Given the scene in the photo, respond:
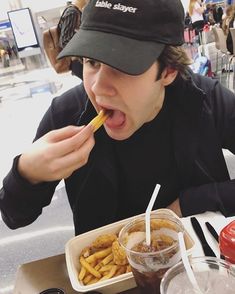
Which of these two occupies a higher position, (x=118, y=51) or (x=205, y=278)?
(x=118, y=51)

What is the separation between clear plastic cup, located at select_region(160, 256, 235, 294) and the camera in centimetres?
63

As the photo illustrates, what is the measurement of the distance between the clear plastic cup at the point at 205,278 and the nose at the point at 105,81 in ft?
1.81

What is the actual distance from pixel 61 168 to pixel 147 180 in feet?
1.59

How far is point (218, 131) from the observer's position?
141 centimetres

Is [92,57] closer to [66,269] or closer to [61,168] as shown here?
[61,168]

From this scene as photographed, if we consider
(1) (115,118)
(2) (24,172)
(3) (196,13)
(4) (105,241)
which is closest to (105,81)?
(1) (115,118)

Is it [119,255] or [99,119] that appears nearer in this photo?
[119,255]

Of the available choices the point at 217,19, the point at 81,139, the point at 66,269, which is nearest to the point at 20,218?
the point at 66,269

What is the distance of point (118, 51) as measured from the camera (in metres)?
0.97

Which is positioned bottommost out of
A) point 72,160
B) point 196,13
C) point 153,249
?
point 196,13

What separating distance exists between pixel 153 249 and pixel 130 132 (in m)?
0.47

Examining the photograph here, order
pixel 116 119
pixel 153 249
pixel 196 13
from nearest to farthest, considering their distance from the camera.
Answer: pixel 153 249 → pixel 116 119 → pixel 196 13

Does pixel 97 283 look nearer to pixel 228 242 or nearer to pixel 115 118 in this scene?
pixel 228 242

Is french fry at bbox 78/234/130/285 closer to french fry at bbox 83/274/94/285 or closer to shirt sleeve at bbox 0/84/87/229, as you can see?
french fry at bbox 83/274/94/285
